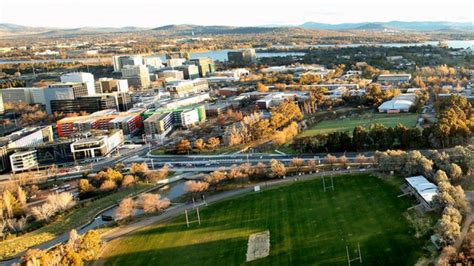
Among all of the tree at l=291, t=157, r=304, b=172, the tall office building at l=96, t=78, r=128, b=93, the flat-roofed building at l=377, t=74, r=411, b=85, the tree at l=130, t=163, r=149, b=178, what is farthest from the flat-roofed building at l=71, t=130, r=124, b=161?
the flat-roofed building at l=377, t=74, r=411, b=85

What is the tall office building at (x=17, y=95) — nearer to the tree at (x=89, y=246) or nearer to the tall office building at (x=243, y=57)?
the tall office building at (x=243, y=57)

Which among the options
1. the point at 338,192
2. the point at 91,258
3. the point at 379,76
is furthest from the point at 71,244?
the point at 379,76

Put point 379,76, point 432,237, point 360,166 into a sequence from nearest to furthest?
point 432,237, point 360,166, point 379,76

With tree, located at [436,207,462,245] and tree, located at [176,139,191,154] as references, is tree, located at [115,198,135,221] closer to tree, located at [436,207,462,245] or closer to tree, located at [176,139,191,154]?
tree, located at [176,139,191,154]

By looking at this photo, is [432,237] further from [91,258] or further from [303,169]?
[91,258]

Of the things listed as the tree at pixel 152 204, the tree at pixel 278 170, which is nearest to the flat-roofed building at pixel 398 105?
the tree at pixel 278 170

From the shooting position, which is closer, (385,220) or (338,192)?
(385,220)
